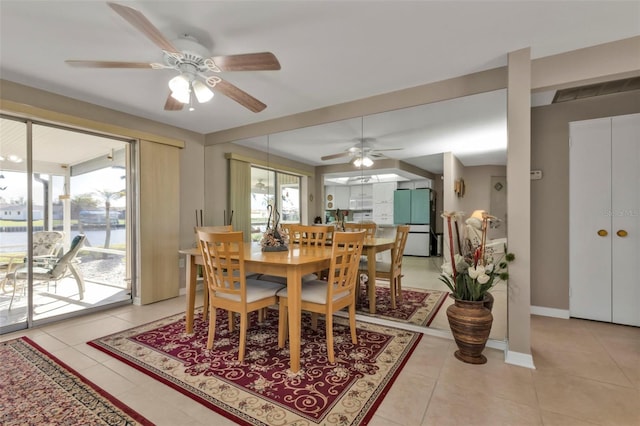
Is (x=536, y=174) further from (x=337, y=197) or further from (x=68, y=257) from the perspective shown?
(x=68, y=257)

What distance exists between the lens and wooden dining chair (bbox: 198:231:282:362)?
2.12 meters

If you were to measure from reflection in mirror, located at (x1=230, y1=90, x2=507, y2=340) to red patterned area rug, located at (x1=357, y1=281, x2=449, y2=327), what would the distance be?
1 centimetres

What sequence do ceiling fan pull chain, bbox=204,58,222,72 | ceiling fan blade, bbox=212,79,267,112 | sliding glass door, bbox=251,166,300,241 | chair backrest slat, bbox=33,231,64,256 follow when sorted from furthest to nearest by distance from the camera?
1. sliding glass door, bbox=251,166,300,241
2. chair backrest slat, bbox=33,231,64,256
3. ceiling fan blade, bbox=212,79,267,112
4. ceiling fan pull chain, bbox=204,58,222,72

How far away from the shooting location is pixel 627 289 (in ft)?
9.13

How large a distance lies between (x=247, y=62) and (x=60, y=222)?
2980 millimetres

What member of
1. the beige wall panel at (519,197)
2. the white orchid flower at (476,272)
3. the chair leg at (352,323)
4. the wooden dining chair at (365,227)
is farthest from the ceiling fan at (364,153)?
the chair leg at (352,323)

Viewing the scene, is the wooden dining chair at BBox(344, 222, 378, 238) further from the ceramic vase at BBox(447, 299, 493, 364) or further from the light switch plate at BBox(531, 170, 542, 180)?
the light switch plate at BBox(531, 170, 542, 180)

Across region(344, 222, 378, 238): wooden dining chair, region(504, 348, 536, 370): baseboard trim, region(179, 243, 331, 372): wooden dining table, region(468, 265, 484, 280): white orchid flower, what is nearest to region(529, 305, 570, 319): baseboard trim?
region(504, 348, 536, 370): baseboard trim

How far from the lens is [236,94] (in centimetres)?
237

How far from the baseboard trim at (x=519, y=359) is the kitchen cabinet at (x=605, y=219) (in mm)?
1436

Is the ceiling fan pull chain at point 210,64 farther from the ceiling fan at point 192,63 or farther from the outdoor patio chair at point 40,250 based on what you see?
the outdoor patio chair at point 40,250

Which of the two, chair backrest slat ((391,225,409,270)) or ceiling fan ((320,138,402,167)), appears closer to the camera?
chair backrest slat ((391,225,409,270))

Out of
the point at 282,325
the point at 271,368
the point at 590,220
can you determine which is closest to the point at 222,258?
→ the point at 282,325

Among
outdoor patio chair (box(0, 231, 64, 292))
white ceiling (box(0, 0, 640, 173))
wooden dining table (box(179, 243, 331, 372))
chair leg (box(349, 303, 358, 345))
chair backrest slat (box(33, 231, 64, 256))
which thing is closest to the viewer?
white ceiling (box(0, 0, 640, 173))
